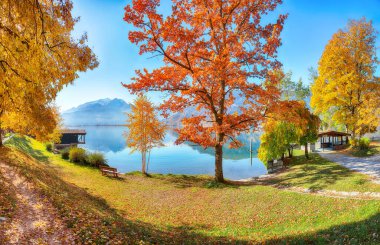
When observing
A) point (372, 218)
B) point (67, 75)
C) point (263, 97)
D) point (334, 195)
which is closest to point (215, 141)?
point (263, 97)

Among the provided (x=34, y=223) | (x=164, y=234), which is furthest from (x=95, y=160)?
(x=34, y=223)

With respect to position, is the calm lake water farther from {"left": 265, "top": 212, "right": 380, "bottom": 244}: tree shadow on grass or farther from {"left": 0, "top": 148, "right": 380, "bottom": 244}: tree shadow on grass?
{"left": 265, "top": 212, "right": 380, "bottom": 244}: tree shadow on grass

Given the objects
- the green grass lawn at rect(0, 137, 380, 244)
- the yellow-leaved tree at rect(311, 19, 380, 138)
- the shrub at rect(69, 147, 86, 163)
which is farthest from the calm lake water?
the yellow-leaved tree at rect(311, 19, 380, 138)

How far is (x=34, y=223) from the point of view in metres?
7.20

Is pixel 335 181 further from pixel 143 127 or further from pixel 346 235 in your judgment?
pixel 143 127

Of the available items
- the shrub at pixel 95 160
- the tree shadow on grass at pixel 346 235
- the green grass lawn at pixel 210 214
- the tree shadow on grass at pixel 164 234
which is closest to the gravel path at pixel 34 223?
the tree shadow on grass at pixel 164 234

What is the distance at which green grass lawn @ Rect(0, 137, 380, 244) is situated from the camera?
305 inches

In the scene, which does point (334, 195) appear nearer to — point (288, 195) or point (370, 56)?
point (288, 195)

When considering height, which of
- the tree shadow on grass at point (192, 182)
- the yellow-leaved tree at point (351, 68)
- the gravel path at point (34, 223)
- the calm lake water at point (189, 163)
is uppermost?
the yellow-leaved tree at point (351, 68)

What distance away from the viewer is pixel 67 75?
24.2ft

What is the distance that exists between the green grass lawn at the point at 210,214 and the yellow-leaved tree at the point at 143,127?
308 inches

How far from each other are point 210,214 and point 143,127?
1605cm

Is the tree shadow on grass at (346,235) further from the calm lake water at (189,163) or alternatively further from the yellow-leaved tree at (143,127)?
the yellow-leaved tree at (143,127)

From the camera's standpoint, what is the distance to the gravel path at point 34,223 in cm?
627
